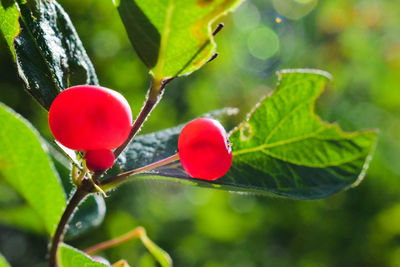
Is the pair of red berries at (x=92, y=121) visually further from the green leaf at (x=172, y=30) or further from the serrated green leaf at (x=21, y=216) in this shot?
the serrated green leaf at (x=21, y=216)

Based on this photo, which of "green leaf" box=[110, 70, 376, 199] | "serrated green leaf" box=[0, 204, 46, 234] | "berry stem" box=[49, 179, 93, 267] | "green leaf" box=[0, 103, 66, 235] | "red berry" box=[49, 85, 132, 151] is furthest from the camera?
"serrated green leaf" box=[0, 204, 46, 234]

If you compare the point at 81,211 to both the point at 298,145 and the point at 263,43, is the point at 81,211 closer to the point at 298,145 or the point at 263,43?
the point at 298,145

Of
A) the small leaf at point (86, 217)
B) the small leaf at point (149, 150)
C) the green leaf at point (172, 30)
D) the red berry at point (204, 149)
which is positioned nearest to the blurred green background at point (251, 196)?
the small leaf at point (86, 217)

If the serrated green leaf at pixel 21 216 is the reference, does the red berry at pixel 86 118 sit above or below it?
above

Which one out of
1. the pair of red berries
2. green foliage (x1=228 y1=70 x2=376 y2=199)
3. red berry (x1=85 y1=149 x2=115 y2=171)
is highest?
the pair of red berries

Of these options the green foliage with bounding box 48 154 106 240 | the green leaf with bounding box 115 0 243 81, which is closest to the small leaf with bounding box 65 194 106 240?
the green foliage with bounding box 48 154 106 240

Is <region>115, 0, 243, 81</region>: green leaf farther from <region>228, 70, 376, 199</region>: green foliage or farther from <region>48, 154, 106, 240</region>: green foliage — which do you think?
<region>48, 154, 106, 240</region>: green foliage
